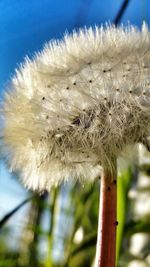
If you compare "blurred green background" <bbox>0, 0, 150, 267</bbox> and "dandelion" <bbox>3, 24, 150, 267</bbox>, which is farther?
"blurred green background" <bbox>0, 0, 150, 267</bbox>

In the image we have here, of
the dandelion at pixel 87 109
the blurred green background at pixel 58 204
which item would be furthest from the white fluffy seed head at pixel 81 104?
the blurred green background at pixel 58 204

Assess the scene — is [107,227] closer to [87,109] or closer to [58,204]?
[87,109]

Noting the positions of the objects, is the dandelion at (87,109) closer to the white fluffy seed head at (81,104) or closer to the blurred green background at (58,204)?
the white fluffy seed head at (81,104)

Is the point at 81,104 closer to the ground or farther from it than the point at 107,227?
farther from it

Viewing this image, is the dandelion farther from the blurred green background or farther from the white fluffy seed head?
the blurred green background

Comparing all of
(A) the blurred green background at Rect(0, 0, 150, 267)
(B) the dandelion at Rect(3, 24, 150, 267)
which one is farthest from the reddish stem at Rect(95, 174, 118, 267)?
(A) the blurred green background at Rect(0, 0, 150, 267)

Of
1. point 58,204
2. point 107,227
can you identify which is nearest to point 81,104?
point 107,227

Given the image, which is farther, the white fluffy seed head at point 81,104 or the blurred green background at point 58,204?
the blurred green background at point 58,204
